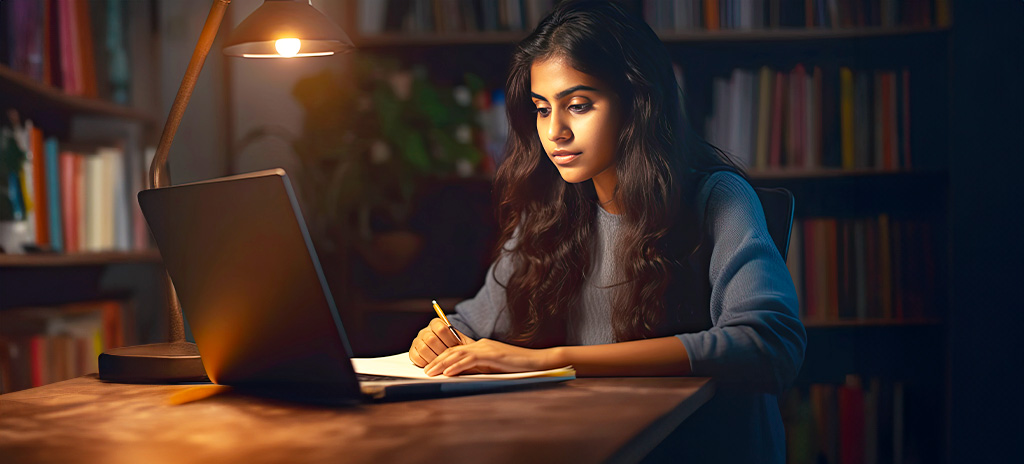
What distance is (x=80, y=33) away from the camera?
2.01 m

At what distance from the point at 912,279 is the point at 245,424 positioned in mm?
2184

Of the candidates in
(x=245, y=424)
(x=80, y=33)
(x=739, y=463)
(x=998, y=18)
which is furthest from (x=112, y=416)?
(x=998, y=18)

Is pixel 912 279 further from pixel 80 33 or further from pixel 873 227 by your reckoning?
pixel 80 33

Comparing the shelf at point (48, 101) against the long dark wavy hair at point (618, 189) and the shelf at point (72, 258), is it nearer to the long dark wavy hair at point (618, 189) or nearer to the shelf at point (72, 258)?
the shelf at point (72, 258)

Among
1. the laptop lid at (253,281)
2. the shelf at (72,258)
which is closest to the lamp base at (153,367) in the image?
the laptop lid at (253,281)

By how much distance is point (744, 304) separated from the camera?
1.02 m

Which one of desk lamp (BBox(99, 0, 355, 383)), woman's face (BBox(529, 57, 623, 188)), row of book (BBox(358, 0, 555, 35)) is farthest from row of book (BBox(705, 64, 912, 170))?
desk lamp (BBox(99, 0, 355, 383))

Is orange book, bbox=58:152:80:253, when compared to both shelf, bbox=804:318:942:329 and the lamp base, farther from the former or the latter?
shelf, bbox=804:318:942:329

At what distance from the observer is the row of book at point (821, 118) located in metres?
2.32

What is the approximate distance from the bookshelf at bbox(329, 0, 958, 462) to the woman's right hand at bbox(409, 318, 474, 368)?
139cm

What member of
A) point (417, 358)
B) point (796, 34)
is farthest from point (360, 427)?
point (796, 34)

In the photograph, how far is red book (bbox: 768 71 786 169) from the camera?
2346 millimetres

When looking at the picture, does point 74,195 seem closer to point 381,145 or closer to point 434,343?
point 381,145

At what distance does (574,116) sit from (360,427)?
28.7 inches
